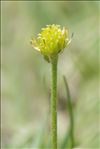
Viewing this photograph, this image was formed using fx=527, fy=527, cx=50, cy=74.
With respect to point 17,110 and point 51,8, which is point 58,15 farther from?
point 17,110

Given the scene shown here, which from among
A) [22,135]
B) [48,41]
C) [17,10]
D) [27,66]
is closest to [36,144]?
[22,135]

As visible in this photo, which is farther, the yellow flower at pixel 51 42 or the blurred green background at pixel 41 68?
the blurred green background at pixel 41 68

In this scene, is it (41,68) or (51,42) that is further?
(41,68)

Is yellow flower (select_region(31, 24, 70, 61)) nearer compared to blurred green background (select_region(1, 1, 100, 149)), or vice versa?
yellow flower (select_region(31, 24, 70, 61))
